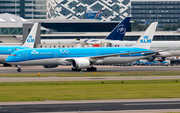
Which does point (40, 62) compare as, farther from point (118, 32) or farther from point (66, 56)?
point (118, 32)

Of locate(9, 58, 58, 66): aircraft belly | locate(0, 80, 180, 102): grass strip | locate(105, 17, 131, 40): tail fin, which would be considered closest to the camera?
locate(0, 80, 180, 102): grass strip

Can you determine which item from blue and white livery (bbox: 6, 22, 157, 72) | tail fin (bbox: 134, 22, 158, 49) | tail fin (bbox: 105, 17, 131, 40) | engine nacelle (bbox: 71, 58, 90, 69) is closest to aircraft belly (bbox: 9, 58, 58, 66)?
blue and white livery (bbox: 6, 22, 157, 72)

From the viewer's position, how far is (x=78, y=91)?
31.8 m

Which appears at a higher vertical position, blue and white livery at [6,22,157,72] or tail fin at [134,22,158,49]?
tail fin at [134,22,158,49]

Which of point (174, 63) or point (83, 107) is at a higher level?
point (83, 107)

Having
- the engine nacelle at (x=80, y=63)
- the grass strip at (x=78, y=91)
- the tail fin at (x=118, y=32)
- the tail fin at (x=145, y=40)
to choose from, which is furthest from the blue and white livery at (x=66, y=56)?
the tail fin at (x=118, y=32)

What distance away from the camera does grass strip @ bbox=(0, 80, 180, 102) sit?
28.3 meters

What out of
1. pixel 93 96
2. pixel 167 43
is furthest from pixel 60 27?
pixel 93 96

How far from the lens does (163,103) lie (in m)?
25.2

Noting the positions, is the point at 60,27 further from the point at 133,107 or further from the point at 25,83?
the point at 133,107

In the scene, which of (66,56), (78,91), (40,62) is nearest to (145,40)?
(66,56)

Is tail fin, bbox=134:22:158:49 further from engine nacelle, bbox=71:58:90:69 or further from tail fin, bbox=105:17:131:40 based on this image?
tail fin, bbox=105:17:131:40

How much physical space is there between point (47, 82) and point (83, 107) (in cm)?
1595

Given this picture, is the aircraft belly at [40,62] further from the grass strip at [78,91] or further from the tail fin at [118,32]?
the tail fin at [118,32]
